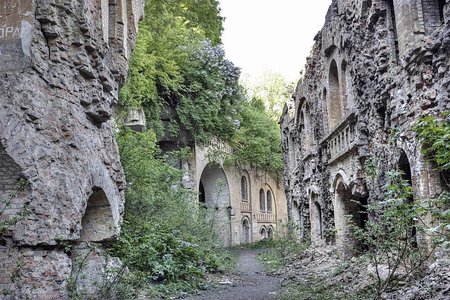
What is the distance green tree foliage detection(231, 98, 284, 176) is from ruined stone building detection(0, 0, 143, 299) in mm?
18584

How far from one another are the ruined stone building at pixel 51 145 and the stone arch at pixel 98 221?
0.05ft

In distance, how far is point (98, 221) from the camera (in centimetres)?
783

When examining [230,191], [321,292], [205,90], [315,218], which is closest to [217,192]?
[230,191]

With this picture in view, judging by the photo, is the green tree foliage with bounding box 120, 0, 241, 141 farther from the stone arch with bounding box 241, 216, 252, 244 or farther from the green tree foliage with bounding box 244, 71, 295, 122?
the green tree foliage with bounding box 244, 71, 295, 122

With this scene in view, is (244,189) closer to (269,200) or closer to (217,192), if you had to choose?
(217,192)

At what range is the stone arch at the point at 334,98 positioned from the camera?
13359mm

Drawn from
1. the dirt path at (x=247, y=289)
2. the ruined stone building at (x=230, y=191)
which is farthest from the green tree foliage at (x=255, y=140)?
the dirt path at (x=247, y=289)

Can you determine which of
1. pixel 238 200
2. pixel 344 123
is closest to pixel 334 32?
pixel 344 123

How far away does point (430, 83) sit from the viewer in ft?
23.8

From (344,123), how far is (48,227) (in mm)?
7801

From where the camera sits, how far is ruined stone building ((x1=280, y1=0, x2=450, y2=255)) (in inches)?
285

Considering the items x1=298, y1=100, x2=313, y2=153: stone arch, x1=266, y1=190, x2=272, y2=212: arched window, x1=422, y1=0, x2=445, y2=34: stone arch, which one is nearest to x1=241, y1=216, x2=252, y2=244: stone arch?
x1=266, y1=190, x2=272, y2=212: arched window

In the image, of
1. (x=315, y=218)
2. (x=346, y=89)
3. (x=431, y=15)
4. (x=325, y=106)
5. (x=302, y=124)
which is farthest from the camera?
(x=302, y=124)

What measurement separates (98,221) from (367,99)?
5.97 meters
